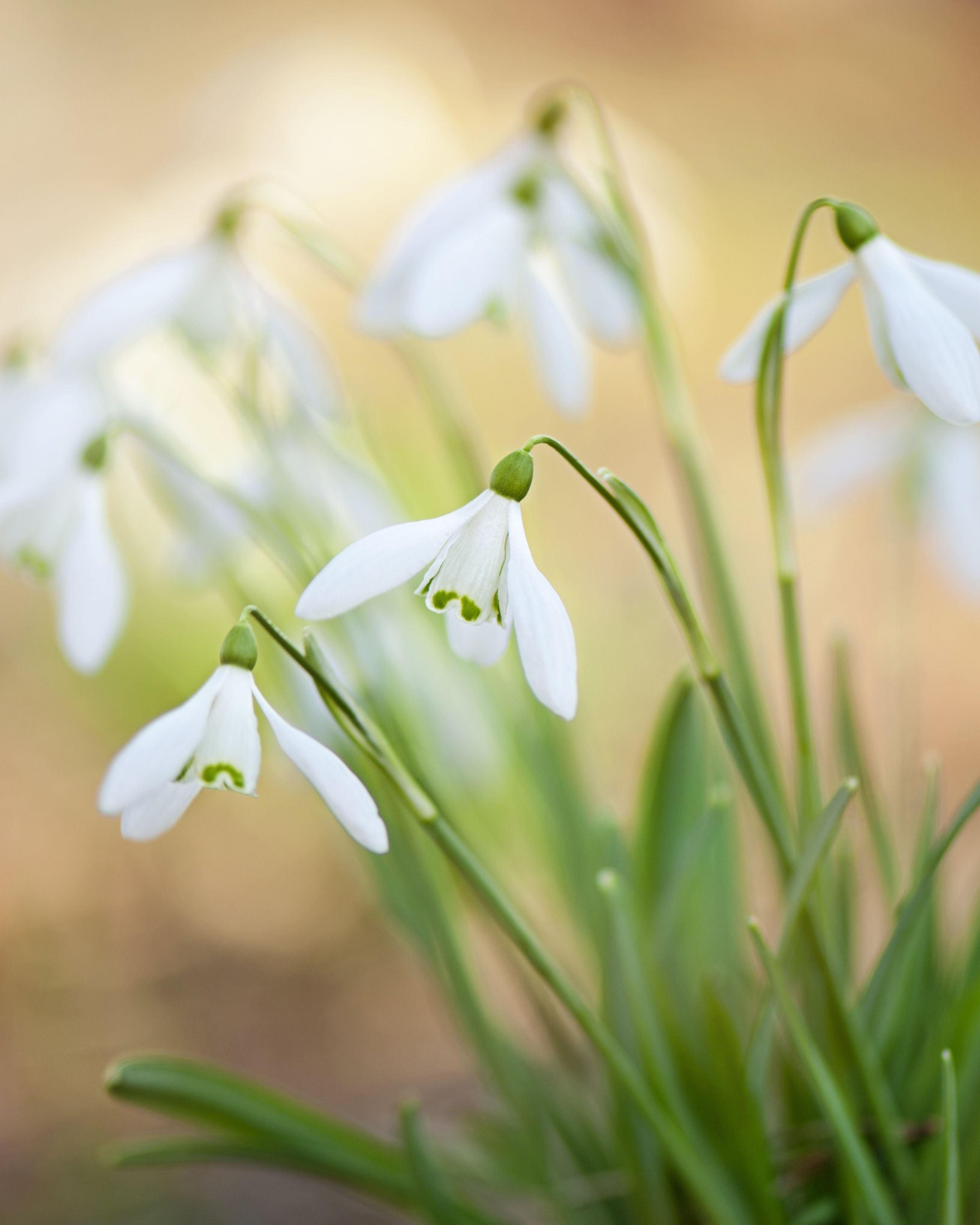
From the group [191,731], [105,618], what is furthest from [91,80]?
[191,731]

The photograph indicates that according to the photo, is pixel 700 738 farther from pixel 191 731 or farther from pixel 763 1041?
pixel 191 731

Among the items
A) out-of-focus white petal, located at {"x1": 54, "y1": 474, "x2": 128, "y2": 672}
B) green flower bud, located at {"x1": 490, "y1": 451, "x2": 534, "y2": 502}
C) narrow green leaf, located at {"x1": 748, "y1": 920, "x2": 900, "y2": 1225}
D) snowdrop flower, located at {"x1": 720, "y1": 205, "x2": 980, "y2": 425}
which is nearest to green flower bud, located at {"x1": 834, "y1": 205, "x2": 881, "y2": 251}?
snowdrop flower, located at {"x1": 720, "y1": 205, "x2": 980, "y2": 425}

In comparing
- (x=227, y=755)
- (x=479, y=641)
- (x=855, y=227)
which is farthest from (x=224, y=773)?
(x=855, y=227)

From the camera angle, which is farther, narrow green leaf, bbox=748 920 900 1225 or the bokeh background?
the bokeh background

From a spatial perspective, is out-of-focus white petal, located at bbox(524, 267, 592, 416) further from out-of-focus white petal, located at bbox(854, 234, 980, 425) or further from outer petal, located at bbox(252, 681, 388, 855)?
outer petal, located at bbox(252, 681, 388, 855)

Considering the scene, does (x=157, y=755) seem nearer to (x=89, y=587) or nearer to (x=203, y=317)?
(x=89, y=587)

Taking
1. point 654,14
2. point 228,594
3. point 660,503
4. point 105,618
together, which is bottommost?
point 105,618
